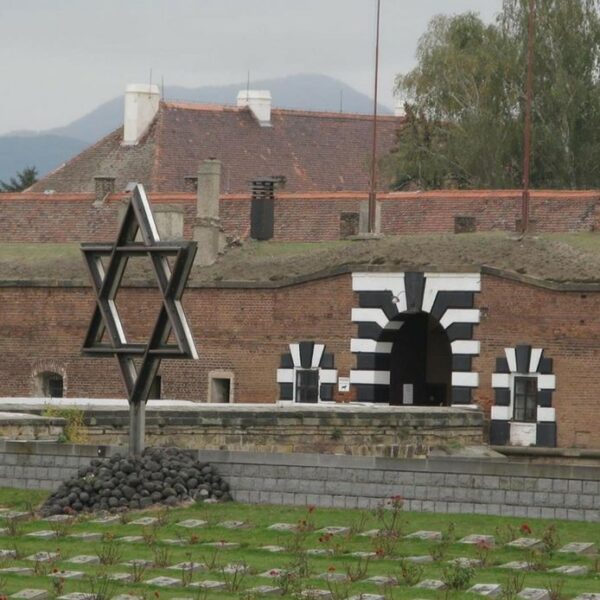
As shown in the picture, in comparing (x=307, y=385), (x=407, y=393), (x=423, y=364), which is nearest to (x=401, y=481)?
(x=307, y=385)

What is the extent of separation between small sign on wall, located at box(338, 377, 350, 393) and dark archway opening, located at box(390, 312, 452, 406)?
1200 millimetres

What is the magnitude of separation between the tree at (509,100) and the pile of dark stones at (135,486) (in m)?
38.6

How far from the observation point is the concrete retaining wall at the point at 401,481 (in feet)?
85.8

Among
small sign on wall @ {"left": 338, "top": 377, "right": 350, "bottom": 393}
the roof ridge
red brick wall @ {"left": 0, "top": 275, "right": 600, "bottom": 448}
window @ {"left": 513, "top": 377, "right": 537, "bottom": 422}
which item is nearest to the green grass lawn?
red brick wall @ {"left": 0, "top": 275, "right": 600, "bottom": 448}

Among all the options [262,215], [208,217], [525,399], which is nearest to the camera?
[525,399]

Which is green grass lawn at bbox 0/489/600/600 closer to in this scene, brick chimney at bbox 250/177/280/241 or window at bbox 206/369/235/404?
window at bbox 206/369/235/404

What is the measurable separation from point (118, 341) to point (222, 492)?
277cm

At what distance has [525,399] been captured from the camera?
149ft

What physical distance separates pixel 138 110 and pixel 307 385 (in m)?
30.7

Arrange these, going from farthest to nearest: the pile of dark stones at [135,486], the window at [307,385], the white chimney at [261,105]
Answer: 1. the white chimney at [261,105]
2. the window at [307,385]
3. the pile of dark stones at [135,486]

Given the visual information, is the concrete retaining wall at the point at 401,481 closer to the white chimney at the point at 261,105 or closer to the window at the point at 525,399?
the window at the point at 525,399

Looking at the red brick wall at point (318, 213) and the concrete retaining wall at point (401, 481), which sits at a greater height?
the red brick wall at point (318, 213)

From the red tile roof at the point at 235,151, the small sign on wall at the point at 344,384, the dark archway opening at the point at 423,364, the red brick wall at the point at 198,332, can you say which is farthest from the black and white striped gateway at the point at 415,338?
the red tile roof at the point at 235,151

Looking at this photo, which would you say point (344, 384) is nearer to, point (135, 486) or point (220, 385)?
point (220, 385)
